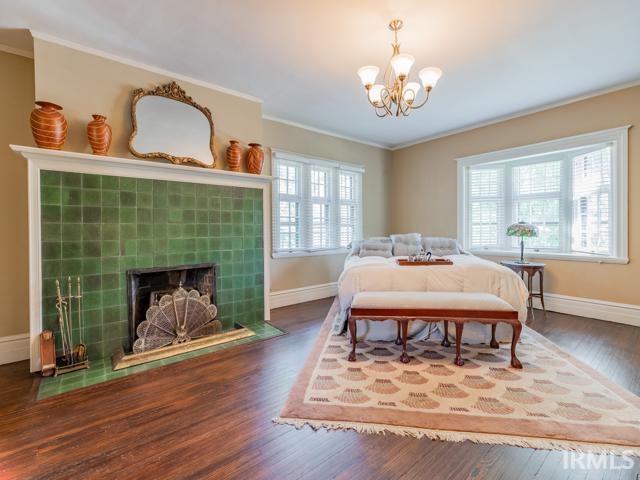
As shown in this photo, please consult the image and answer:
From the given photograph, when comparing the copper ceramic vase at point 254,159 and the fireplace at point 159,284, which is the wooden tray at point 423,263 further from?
the fireplace at point 159,284

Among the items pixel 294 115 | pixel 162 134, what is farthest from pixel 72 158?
pixel 294 115

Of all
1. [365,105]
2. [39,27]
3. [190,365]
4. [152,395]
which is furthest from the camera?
[365,105]

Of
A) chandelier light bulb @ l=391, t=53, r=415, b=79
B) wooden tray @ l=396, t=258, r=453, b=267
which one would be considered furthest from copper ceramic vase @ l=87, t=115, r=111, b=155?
wooden tray @ l=396, t=258, r=453, b=267

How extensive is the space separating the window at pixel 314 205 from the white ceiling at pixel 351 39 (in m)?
1.17

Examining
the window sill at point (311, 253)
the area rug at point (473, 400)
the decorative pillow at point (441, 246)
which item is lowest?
the area rug at point (473, 400)

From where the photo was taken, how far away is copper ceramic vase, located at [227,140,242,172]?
3.44 metres

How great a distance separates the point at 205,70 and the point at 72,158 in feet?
5.06

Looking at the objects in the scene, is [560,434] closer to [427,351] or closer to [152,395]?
[427,351]

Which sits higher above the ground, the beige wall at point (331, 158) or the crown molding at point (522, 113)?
the crown molding at point (522, 113)

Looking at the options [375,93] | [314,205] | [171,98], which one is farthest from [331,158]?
[171,98]

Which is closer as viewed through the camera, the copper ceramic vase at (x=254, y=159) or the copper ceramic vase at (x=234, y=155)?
the copper ceramic vase at (x=234, y=155)

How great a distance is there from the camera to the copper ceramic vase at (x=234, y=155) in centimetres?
344

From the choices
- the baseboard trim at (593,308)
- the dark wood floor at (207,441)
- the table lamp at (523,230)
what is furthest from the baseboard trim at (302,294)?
the baseboard trim at (593,308)

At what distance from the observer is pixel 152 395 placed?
7.04ft
